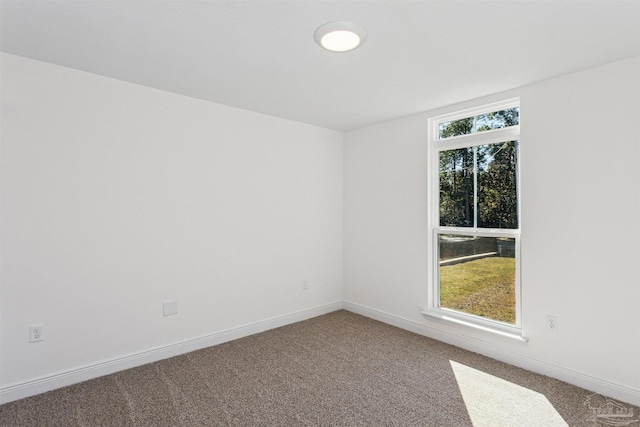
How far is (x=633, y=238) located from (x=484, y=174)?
121 cm

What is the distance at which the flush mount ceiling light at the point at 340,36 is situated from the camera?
192 cm

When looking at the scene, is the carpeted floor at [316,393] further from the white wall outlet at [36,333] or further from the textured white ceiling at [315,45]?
the textured white ceiling at [315,45]

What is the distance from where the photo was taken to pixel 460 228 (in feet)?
11.2

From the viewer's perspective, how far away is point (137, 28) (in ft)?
6.46

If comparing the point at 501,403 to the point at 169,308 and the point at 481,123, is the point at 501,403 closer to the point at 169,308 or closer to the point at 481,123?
the point at 481,123

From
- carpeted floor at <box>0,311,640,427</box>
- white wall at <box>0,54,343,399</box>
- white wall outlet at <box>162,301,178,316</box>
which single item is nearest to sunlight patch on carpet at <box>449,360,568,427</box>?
carpeted floor at <box>0,311,640,427</box>

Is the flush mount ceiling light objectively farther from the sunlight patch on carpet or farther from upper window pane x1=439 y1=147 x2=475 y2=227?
the sunlight patch on carpet

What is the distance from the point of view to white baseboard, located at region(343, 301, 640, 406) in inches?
93.3

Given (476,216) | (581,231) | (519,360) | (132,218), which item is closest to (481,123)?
(476,216)

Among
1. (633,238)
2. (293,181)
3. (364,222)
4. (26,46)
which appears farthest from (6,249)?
(633,238)

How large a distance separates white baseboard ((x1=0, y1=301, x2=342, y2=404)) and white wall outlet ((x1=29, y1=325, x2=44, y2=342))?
0.93 ft

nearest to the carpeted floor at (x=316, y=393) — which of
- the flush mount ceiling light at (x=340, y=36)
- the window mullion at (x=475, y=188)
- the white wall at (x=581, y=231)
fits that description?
the white wall at (x=581, y=231)

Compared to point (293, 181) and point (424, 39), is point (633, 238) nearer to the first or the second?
point (424, 39)

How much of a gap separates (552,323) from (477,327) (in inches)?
24.4
